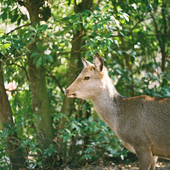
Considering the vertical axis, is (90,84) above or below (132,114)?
above

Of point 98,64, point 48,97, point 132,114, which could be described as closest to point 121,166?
point 132,114

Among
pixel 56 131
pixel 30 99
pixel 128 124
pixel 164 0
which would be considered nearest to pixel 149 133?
pixel 128 124

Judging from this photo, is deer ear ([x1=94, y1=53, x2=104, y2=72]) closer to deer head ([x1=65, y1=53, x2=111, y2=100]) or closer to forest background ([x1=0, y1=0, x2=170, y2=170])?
deer head ([x1=65, y1=53, x2=111, y2=100])

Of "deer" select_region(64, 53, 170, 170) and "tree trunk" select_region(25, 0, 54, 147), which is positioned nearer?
"deer" select_region(64, 53, 170, 170)

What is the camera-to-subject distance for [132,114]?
3.54m

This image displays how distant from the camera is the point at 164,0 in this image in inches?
243

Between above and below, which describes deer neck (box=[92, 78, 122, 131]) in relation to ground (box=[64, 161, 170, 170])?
above

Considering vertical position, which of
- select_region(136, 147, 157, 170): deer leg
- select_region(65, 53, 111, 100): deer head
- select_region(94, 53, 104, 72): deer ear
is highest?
select_region(94, 53, 104, 72): deer ear

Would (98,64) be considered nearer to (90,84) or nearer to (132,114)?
(90,84)

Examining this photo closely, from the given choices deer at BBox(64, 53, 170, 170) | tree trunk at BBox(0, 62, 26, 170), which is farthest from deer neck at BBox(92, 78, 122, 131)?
tree trunk at BBox(0, 62, 26, 170)

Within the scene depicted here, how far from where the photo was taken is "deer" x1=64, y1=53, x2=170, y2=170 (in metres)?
3.38

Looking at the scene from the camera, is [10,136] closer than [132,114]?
No

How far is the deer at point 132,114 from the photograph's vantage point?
133 inches

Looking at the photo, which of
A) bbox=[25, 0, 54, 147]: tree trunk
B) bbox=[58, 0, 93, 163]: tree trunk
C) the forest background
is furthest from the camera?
bbox=[58, 0, 93, 163]: tree trunk
